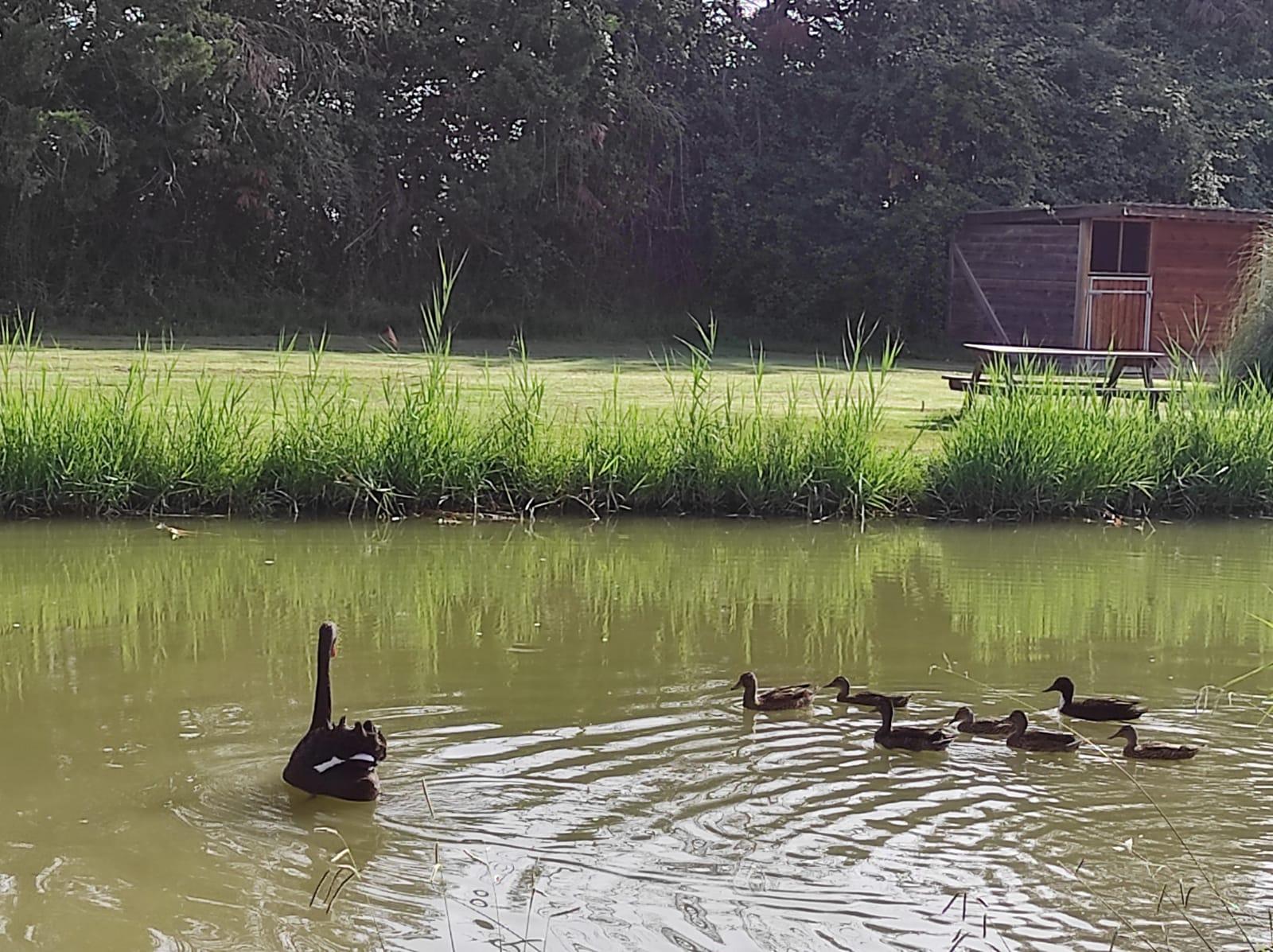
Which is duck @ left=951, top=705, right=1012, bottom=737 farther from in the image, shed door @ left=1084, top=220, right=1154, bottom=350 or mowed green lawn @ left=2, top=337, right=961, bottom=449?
shed door @ left=1084, top=220, right=1154, bottom=350

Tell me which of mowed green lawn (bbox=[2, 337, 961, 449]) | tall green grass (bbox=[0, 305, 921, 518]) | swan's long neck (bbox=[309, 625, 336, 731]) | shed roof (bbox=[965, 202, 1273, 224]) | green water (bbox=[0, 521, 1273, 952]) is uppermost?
shed roof (bbox=[965, 202, 1273, 224])

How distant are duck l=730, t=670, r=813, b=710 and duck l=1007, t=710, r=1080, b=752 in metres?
0.78

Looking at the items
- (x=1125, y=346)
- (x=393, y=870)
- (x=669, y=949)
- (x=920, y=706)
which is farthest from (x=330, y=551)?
(x=1125, y=346)

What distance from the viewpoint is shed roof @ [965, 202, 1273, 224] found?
25781 millimetres

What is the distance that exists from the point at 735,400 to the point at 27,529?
7098mm

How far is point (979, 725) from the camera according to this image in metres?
5.84

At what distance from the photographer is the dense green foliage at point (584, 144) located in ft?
83.8

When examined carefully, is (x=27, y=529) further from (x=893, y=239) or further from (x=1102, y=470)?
(x=893, y=239)

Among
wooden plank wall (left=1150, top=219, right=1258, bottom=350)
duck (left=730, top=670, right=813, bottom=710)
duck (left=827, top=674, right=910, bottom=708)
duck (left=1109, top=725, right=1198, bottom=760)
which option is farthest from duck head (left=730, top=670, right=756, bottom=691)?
wooden plank wall (left=1150, top=219, right=1258, bottom=350)

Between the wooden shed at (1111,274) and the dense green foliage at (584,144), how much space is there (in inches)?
54.4

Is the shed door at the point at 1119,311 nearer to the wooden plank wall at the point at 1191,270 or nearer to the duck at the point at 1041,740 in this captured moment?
the wooden plank wall at the point at 1191,270

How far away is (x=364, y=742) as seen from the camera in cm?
496

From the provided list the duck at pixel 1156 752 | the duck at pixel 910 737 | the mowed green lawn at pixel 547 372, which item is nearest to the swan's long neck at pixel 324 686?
the duck at pixel 910 737

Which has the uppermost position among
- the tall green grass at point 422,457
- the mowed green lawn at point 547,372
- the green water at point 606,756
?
the mowed green lawn at point 547,372
